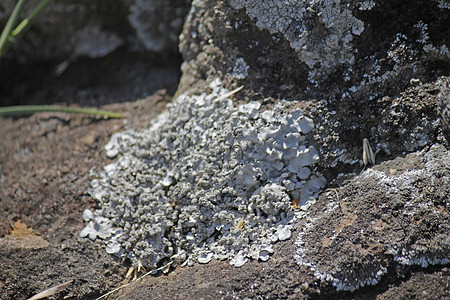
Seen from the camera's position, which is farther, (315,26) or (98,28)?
(98,28)

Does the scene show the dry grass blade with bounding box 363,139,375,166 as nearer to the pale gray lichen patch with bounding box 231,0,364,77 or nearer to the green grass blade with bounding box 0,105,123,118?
the pale gray lichen patch with bounding box 231,0,364,77

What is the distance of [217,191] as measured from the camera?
182 centimetres

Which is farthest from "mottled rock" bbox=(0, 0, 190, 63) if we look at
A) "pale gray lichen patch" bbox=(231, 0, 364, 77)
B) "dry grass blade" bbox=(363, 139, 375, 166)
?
"dry grass blade" bbox=(363, 139, 375, 166)

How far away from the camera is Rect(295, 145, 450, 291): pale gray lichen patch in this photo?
150 cm

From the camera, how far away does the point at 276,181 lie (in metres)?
1.81

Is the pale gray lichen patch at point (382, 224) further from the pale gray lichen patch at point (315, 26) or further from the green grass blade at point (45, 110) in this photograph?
the green grass blade at point (45, 110)

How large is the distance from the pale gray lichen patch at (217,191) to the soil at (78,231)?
8 centimetres

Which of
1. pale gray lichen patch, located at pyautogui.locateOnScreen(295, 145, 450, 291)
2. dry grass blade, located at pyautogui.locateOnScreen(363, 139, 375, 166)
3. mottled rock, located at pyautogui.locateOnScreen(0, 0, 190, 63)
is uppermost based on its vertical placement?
mottled rock, located at pyautogui.locateOnScreen(0, 0, 190, 63)

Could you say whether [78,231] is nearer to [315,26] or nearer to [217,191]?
[217,191]

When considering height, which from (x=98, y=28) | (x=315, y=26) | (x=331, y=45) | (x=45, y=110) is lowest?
(x=331, y=45)

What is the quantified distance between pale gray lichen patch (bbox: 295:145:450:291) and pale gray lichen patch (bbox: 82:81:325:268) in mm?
146

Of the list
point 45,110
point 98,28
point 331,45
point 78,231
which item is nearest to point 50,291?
point 78,231

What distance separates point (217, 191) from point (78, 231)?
797 mm

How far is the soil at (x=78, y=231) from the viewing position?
1.54 meters
